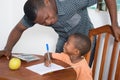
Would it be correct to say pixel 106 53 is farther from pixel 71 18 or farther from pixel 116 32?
pixel 71 18

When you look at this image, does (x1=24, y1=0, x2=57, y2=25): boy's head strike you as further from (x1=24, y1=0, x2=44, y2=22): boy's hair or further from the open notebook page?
the open notebook page

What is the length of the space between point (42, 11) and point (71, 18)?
28cm

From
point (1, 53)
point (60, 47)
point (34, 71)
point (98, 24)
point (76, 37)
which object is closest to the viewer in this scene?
point (34, 71)

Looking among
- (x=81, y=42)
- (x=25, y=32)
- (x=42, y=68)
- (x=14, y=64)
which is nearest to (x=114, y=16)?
(x=81, y=42)

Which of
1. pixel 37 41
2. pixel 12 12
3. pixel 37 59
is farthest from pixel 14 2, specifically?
pixel 37 59

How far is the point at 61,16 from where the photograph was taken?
1.68 metres

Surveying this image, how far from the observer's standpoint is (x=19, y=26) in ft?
6.11

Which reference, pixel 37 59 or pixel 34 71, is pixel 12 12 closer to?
pixel 37 59

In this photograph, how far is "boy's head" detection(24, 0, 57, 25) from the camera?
59.1 inches

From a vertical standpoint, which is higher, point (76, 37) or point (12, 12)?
point (76, 37)

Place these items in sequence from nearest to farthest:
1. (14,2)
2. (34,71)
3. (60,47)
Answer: (34,71) → (60,47) → (14,2)

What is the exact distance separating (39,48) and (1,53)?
89 cm

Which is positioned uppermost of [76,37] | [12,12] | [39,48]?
[76,37]

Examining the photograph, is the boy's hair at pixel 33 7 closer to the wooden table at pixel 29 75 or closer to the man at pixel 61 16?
the man at pixel 61 16
